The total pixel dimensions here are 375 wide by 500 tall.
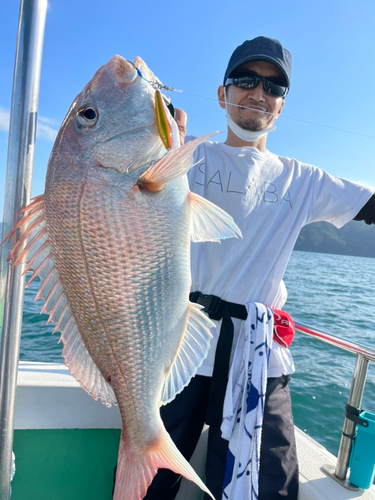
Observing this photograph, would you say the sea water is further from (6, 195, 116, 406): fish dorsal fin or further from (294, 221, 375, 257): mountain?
(294, 221, 375, 257): mountain

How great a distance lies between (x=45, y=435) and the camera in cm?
264

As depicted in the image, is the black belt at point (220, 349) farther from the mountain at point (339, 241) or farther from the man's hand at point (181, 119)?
the mountain at point (339, 241)

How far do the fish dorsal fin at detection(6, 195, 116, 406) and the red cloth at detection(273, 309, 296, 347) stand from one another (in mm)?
1065

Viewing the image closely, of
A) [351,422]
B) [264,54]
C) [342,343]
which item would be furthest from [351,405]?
[264,54]

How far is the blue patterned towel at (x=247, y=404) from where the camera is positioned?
172 cm

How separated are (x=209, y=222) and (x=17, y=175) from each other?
0.71 m

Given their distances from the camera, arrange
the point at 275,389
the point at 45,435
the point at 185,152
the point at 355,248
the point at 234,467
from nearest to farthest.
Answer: the point at 185,152 < the point at 234,467 < the point at 275,389 < the point at 45,435 < the point at 355,248

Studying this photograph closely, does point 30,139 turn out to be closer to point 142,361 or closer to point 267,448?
point 142,361

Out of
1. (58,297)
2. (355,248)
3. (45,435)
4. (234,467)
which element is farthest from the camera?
(355,248)

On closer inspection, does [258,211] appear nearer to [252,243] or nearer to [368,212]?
[252,243]

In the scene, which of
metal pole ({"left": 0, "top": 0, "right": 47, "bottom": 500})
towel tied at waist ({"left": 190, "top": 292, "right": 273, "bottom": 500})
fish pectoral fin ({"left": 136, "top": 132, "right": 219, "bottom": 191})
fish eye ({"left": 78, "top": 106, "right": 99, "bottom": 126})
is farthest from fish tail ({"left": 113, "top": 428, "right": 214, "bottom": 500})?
fish eye ({"left": 78, "top": 106, "right": 99, "bottom": 126})

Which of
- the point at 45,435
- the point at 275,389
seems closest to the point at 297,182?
the point at 275,389

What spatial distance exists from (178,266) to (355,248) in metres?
101

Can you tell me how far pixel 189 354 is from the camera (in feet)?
4.25
